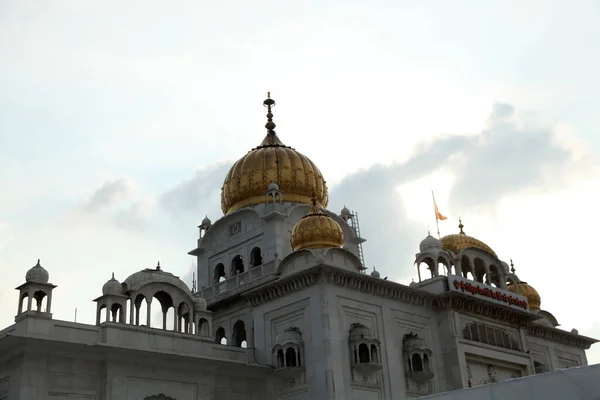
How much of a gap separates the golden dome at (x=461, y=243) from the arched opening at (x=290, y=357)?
985 centimetres

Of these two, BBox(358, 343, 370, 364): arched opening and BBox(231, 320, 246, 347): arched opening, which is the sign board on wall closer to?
BBox(358, 343, 370, 364): arched opening

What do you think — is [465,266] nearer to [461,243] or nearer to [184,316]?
[461,243]

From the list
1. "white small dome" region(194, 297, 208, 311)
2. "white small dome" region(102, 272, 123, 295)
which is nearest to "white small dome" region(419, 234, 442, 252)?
"white small dome" region(194, 297, 208, 311)

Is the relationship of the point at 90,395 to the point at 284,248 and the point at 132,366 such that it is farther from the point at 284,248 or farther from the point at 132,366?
the point at 284,248

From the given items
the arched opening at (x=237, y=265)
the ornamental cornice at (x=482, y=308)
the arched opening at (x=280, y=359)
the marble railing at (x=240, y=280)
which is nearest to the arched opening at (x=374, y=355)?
the arched opening at (x=280, y=359)

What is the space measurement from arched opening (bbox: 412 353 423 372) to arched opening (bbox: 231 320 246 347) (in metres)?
6.71

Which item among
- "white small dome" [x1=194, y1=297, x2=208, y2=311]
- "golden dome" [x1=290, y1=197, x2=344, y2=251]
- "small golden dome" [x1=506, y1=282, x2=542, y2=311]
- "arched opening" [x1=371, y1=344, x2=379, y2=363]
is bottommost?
"arched opening" [x1=371, y1=344, x2=379, y2=363]

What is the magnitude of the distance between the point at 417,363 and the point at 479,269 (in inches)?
294

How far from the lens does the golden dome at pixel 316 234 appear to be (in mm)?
27312

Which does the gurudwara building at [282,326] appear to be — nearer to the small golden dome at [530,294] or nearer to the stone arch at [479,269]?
the stone arch at [479,269]

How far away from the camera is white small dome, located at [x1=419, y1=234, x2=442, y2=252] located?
30.1m

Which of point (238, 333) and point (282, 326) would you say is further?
point (238, 333)

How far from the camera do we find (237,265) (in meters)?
33.2

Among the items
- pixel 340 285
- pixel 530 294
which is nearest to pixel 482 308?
pixel 340 285
